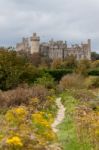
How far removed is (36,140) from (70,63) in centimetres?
7575

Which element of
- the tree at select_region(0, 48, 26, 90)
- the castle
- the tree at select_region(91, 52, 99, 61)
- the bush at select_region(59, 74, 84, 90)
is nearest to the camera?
the tree at select_region(0, 48, 26, 90)

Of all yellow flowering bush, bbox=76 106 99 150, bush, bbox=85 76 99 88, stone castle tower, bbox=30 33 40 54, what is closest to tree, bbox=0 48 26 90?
bush, bbox=85 76 99 88

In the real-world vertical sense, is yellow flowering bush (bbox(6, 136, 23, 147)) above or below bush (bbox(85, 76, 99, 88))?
above

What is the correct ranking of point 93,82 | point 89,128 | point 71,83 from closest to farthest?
1. point 89,128
2. point 71,83
3. point 93,82

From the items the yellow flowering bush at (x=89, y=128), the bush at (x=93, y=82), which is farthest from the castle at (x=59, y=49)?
the yellow flowering bush at (x=89, y=128)

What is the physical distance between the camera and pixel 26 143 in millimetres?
8812

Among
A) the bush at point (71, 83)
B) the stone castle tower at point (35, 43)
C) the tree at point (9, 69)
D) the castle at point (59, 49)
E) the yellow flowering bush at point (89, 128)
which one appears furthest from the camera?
the castle at point (59, 49)

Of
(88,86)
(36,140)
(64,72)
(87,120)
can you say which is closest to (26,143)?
(36,140)

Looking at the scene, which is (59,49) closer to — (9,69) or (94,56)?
(94,56)

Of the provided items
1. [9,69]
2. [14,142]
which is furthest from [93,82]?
[14,142]

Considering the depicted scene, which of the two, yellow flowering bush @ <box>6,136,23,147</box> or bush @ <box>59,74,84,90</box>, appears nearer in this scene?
yellow flowering bush @ <box>6,136,23,147</box>

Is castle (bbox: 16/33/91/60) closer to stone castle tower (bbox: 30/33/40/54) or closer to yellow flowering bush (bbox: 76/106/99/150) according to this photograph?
stone castle tower (bbox: 30/33/40/54)

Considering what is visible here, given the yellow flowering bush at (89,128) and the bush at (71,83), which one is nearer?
the yellow flowering bush at (89,128)

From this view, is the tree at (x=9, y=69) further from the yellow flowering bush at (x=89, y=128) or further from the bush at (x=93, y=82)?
the yellow flowering bush at (x=89, y=128)
